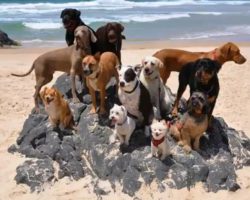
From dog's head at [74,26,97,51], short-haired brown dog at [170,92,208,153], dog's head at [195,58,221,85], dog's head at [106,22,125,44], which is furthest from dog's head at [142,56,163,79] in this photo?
dog's head at [74,26,97,51]

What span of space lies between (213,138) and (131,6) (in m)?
26.8

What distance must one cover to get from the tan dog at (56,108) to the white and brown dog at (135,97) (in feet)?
2.74

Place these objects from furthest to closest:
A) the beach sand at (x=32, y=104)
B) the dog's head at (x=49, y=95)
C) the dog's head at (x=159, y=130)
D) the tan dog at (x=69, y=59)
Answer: the tan dog at (x=69, y=59) < the dog's head at (x=49, y=95) < the beach sand at (x=32, y=104) < the dog's head at (x=159, y=130)

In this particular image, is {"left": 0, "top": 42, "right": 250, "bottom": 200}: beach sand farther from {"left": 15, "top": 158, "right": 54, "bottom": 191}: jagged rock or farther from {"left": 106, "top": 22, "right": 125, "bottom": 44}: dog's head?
{"left": 106, "top": 22, "right": 125, "bottom": 44}: dog's head

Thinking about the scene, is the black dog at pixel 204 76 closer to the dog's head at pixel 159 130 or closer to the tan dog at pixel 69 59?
the dog's head at pixel 159 130

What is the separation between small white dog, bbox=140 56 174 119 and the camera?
20.6ft

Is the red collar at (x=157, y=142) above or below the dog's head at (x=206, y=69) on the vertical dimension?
below

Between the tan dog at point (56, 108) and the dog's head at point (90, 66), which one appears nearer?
the dog's head at point (90, 66)

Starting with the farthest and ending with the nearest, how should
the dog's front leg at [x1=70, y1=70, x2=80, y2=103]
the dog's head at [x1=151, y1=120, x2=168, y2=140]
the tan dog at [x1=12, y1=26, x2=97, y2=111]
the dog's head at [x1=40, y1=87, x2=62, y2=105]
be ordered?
the dog's front leg at [x1=70, y1=70, x2=80, y2=103]
the tan dog at [x1=12, y1=26, x2=97, y2=111]
the dog's head at [x1=40, y1=87, x2=62, y2=105]
the dog's head at [x1=151, y1=120, x2=168, y2=140]

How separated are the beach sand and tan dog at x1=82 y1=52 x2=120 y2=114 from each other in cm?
106

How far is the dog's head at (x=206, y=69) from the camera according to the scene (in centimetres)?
589

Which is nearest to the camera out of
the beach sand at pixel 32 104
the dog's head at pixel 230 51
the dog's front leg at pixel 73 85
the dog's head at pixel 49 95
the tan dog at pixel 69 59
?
the beach sand at pixel 32 104

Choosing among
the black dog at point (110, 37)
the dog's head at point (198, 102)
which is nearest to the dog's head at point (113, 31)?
the black dog at point (110, 37)

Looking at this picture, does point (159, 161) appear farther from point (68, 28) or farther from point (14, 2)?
point (14, 2)
